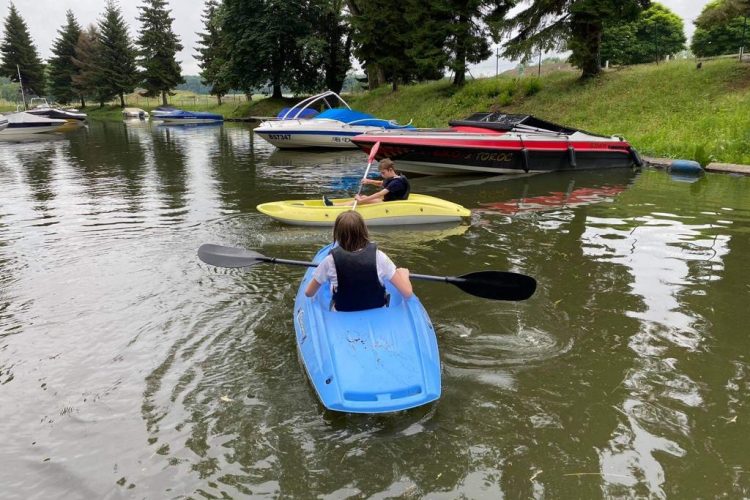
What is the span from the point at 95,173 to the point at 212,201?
748 cm

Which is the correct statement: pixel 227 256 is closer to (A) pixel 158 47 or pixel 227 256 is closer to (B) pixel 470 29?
(B) pixel 470 29

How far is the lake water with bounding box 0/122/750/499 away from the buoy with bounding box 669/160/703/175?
5009 mm

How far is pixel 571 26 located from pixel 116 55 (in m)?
58.2

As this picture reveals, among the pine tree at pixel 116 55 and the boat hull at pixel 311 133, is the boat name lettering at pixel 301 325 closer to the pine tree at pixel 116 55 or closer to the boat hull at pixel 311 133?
the boat hull at pixel 311 133

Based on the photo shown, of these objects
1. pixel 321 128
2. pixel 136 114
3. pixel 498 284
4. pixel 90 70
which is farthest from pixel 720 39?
pixel 90 70

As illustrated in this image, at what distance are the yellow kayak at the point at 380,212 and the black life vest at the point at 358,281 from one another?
4.93m

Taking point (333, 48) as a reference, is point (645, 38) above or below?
above

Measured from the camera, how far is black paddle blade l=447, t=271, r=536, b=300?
→ 5.18 meters

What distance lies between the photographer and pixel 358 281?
439cm

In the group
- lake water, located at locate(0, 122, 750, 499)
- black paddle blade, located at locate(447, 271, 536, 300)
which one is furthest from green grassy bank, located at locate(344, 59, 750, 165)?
black paddle blade, located at locate(447, 271, 536, 300)

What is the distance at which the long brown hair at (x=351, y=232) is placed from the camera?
4.25m

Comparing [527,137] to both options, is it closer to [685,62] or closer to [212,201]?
[212,201]

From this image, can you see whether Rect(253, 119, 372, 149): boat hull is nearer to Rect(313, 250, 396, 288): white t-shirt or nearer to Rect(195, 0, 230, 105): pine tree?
Rect(313, 250, 396, 288): white t-shirt

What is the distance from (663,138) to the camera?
17.6m
